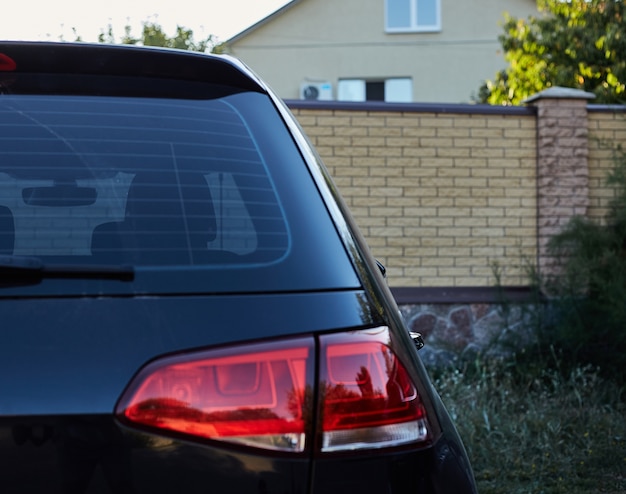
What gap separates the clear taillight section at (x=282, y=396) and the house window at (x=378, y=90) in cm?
2099

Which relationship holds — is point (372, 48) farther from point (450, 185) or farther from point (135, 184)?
point (135, 184)

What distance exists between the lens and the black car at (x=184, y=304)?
1.52m

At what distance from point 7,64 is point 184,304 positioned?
0.73m

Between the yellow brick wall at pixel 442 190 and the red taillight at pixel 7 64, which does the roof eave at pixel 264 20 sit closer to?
the yellow brick wall at pixel 442 190

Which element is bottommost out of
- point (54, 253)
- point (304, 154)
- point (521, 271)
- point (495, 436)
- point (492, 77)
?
point (495, 436)

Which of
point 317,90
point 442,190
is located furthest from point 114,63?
point 317,90

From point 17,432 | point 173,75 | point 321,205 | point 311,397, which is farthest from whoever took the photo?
point 173,75

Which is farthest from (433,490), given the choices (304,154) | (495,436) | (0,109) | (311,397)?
(495,436)

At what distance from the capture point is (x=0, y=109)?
6.36 ft

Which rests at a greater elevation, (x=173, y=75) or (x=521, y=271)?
(x=173, y=75)

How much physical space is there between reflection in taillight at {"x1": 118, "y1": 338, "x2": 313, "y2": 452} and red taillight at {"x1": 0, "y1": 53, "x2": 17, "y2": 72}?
0.80 metres

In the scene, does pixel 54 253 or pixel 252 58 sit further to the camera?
pixel 252 58

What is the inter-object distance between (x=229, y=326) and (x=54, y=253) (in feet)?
1.19

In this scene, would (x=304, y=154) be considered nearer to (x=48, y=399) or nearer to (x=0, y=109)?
(x=0, y=109)
